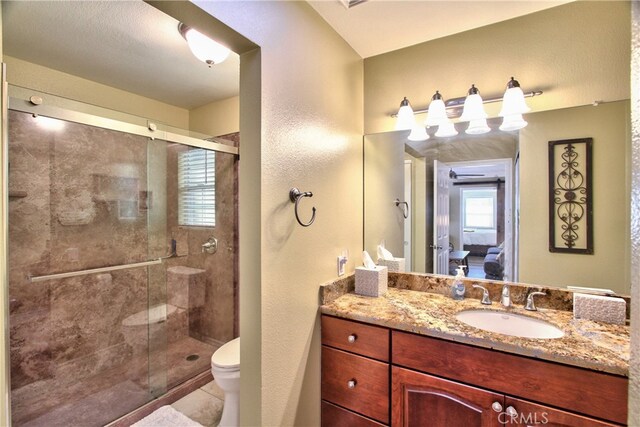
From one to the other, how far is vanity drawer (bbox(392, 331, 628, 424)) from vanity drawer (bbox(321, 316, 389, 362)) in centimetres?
6

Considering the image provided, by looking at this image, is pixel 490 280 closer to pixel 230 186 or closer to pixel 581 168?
pixel 581 168

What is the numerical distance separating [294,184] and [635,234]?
3.53 ft

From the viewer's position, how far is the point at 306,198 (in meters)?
1.42

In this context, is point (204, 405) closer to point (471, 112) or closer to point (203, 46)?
point (203, 46)

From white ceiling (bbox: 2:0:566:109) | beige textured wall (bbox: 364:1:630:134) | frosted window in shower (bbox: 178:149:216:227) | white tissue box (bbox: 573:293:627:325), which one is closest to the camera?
white tissue box (bbox: 573:293:627:325)

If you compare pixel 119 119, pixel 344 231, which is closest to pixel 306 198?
pixel 344 231

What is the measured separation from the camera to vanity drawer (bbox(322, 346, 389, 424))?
4.36 ft

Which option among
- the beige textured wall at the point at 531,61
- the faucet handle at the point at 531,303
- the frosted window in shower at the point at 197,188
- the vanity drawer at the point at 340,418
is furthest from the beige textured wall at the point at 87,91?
the faucet handle at the point at 531,303

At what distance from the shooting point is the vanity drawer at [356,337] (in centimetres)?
134

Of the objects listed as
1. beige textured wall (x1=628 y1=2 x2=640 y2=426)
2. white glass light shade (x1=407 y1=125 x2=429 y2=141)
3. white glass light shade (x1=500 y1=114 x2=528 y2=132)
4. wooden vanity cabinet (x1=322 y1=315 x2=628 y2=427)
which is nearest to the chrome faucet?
wooden vanity cabinet (x1=322 y1=315 x2=628 y2=427)

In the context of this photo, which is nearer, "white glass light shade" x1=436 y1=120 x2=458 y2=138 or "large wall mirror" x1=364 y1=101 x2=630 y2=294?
"large wall mirror" x1=364 y1=101 x2=630 y2=294

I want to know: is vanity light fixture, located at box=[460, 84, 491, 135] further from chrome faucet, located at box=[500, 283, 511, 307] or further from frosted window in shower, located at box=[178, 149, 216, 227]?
frosted window in shower, located at box=[178, 149, 216, 227]

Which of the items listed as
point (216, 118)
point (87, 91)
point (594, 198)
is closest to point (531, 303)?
point (594, 198)

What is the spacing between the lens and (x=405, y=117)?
5.88ft
